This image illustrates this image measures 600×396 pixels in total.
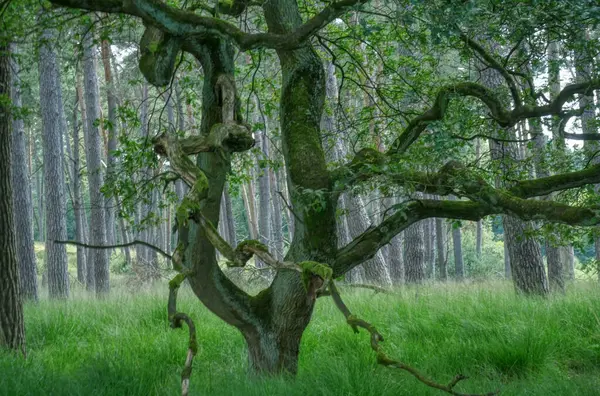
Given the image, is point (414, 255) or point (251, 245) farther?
point (414, 255)

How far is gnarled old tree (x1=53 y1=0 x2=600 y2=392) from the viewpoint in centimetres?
526

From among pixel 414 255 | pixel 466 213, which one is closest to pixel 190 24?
pixel 466 213

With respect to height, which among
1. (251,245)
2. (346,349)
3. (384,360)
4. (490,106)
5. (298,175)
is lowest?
(346,349)

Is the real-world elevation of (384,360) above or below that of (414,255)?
above

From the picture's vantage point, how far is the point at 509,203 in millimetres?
5473

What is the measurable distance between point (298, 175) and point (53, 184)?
12.6 meters

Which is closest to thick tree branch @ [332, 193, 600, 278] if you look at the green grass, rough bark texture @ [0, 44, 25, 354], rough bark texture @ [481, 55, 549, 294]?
the green grass

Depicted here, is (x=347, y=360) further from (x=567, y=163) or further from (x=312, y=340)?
(x=567, y=163)

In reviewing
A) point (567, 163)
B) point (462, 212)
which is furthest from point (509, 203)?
point (567, 163)

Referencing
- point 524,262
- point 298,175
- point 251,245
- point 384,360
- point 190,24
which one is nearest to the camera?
point 384,360

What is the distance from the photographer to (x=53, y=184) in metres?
16.9

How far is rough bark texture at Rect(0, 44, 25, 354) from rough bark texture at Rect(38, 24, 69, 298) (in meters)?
8.51

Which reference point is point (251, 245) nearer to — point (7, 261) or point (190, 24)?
point (190, 24)

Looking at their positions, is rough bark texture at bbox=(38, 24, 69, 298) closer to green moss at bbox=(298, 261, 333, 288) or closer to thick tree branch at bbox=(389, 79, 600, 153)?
thick tree branch at bbox=(389, 79, 600, 153)
